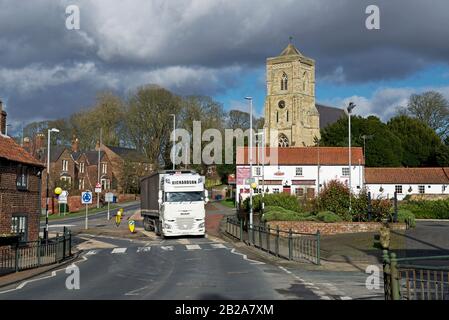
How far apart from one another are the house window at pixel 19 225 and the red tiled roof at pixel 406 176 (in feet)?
180

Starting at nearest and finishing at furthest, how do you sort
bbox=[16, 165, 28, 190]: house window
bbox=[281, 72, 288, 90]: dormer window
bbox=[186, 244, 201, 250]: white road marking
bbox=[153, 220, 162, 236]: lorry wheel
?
bbox=[16, 165, 28, 190]: house window, bbox=[186, 244, 201, 250]: white road marking, bbox=[153, 220, 162, 236]: lorry wheel, bbox=[281, 72, 288, 90]: dormer window

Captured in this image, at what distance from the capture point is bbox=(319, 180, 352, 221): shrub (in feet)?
125

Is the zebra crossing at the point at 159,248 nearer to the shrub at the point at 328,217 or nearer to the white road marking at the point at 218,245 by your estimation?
the white road marking at the point at 218,245

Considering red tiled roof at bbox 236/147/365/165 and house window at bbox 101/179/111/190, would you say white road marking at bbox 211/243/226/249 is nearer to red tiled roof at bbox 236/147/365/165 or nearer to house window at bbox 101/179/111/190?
red tiled roof at bbox 236/147/365/165

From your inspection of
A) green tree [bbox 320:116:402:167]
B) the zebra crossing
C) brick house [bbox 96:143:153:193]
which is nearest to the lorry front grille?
the zebra crossing

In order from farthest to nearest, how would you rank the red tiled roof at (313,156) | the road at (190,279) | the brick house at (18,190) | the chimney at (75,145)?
the chimney at (75,145)
the red tiled roof at (313,156)
the brick house at (18,190)
the road at (190,279)

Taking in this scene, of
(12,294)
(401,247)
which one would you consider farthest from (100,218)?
(12,294)

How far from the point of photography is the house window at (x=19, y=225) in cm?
2786

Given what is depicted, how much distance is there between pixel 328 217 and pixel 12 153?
18204mm

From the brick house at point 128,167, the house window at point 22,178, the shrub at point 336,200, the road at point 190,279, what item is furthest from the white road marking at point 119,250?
the brick house at point 128,167

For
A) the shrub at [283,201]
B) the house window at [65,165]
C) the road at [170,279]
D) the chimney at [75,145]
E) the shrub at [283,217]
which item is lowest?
the road at [170,279]

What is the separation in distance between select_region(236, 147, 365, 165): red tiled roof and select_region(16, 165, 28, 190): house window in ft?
158
